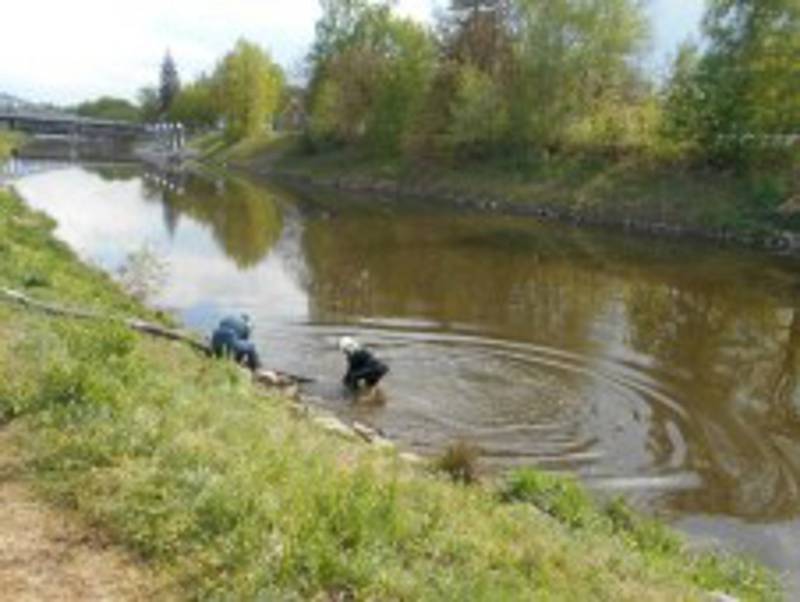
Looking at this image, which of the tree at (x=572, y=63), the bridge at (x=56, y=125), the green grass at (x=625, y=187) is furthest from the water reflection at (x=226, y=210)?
the bridge at (x=56, y=125)

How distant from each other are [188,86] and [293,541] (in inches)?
6588

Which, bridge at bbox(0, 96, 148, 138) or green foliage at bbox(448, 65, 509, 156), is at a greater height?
green foliage at bbox(448, 65, 509, 156)

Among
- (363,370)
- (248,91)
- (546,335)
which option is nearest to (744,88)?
(546,335)

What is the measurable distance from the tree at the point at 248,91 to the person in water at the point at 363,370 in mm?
103238

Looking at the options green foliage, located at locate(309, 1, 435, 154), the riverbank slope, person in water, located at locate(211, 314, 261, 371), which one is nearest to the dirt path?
person in water, located at locate(211, 314, 261, 371)

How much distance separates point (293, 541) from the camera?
849 cm

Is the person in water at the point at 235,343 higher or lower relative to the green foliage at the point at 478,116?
lower

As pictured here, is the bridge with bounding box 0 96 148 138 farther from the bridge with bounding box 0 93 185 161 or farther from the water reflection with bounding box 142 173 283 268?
the water reflection with bounding box 142 173 283 268

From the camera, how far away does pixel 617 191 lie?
205 feet

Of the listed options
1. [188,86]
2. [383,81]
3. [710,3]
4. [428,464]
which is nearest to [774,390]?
[428,464]

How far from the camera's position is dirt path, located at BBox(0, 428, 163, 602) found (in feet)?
26.7

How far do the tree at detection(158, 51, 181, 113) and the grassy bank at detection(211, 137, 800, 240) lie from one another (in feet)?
333

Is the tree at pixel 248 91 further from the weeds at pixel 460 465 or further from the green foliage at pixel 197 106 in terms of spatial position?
the weeds at pixel 460 465

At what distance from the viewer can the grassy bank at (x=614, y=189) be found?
179 ft
